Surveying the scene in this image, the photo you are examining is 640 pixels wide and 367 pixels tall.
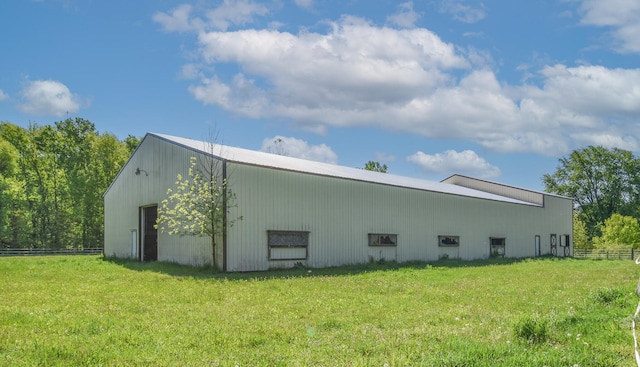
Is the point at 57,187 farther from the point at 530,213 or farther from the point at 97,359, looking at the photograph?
the point at 97,359

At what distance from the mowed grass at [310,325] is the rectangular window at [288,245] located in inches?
255

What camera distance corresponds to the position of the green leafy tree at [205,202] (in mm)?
20125

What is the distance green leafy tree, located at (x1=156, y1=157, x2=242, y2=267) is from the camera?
2012 centimetres

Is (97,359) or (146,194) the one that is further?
(146,194)

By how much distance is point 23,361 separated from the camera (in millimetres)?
6141

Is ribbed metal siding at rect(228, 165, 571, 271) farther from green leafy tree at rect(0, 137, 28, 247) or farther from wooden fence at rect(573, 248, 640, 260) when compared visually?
green leafy tree at rect(0, 137, 28, 247)

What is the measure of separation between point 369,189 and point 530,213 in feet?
65.3

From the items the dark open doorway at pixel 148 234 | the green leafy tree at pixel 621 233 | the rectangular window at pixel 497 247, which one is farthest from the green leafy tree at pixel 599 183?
the dark open doorway at pixel 148 234

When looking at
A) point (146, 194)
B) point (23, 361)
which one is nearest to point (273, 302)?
point (23, 361)

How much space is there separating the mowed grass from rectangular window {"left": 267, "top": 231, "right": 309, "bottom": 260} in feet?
21.3

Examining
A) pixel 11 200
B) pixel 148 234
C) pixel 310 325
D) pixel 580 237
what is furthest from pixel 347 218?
pixel 580 237

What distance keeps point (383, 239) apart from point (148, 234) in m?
12.3

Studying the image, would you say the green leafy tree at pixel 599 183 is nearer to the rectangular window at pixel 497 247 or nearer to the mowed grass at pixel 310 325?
the rectangular window at pixel 497 247

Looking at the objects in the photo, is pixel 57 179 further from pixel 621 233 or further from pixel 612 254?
pixel 621 233
